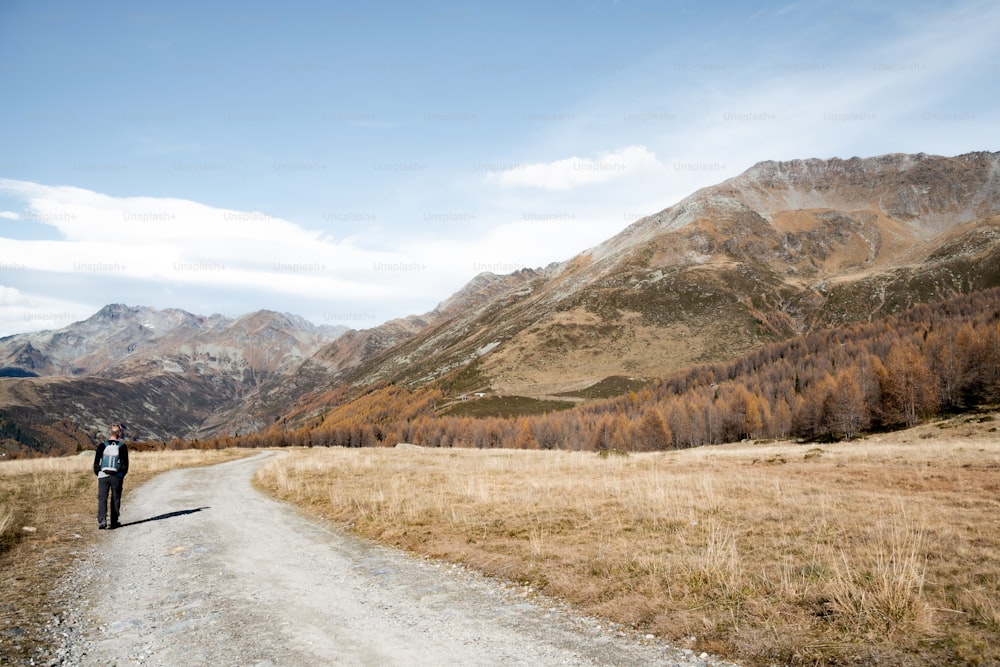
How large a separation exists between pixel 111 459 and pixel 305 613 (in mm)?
13905

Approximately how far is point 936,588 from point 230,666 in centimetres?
1203

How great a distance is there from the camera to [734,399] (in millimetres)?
133125

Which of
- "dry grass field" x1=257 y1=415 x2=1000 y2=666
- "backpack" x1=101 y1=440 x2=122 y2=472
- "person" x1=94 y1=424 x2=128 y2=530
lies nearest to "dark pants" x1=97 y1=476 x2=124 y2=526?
"person" x1=94 y1=424 x2=128 y2=530

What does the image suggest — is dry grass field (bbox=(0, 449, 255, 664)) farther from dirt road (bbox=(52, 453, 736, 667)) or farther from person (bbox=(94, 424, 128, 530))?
person (bbox=(94, 424, 128, 530))

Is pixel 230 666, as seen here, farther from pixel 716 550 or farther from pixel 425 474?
pixel 425 474

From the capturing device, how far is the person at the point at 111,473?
17.2 meters

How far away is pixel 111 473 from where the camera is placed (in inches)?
696

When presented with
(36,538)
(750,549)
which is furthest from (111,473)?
(750,549)

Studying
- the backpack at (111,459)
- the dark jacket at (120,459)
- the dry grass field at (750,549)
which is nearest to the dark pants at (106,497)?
the dark jacket at (120,459)

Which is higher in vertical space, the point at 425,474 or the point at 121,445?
the point at 121,445

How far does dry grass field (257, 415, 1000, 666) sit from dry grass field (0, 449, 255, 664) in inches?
306

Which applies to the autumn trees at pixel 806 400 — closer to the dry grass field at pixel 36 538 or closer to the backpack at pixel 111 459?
the dry grass field at pixel 36 538

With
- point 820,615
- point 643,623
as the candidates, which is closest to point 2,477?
point 643,623

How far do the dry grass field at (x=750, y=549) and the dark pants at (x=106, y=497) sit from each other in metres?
6.91
